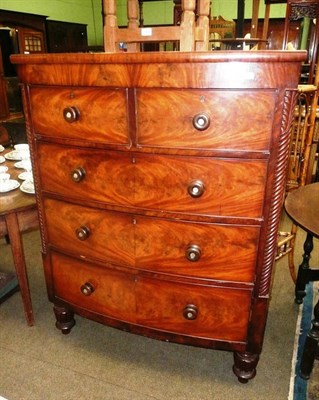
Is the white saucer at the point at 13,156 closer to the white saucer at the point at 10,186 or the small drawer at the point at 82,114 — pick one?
the white saucer at the point at 10,186

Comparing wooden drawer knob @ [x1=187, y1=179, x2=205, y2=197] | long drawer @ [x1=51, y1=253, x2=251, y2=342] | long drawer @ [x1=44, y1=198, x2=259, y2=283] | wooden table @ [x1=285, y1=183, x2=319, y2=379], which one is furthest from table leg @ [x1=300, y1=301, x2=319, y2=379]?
wooden drawer knob @ [x1=187, y1=179, x2=205, y2=197]

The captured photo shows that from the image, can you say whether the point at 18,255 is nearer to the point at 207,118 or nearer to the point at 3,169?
the point at 3,169

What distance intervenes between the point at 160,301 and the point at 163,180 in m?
0.57

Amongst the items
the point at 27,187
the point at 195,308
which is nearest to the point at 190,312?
the point at 195,308

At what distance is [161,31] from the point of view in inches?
54.2

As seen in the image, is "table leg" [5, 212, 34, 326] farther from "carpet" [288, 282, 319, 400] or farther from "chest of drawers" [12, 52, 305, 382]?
"carpet" [288, 282, 319, 400]

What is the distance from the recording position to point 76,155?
1395mm

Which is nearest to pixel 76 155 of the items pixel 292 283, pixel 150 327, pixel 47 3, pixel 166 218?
pixel 166 218

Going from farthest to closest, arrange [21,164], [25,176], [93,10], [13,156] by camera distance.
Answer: [93,10] < [13,156] < [21,164] < [25,176]

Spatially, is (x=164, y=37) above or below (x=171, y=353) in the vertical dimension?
above

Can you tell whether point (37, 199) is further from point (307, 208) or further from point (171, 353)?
point (307, 208)

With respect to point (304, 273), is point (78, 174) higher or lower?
higher

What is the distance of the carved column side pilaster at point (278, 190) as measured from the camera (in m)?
1.10

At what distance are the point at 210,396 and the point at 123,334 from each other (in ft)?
1.93
